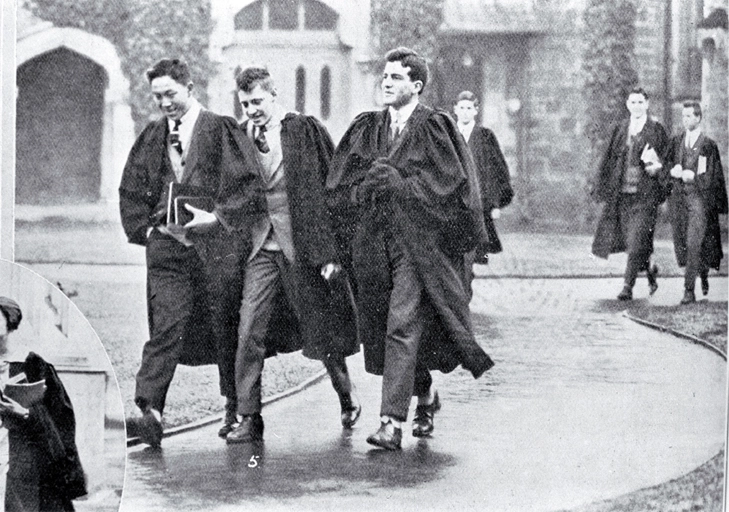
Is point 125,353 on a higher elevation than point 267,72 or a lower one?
lower

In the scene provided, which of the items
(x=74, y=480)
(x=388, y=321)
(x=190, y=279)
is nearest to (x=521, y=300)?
(x=388, y=321)

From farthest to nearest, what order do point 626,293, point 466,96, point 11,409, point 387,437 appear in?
1. point 626,293
2. point 466,96
3. point 387,437
4. point 11,409

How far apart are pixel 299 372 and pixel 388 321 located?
24.1 inches

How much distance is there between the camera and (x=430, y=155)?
674cm

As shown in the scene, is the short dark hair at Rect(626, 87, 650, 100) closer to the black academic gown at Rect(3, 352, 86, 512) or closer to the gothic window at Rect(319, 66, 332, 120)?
the gothic window at Rect(319, 66, 332, 120)

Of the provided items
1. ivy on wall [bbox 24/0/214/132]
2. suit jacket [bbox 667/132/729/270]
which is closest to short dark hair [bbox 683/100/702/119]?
suit jacket [bbox 667/132/729/270]

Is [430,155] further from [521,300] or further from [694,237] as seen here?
[694,237]

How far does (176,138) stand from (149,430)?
1465 millimetres

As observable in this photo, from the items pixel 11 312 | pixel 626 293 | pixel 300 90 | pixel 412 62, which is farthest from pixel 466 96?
pixel 11 312

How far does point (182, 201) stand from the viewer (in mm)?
6816

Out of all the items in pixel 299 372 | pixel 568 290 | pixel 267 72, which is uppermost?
pixel 267 72

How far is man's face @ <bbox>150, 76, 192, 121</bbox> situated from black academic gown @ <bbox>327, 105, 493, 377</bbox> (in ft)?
2.64

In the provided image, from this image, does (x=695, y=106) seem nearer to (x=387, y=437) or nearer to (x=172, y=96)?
(x=387, y=437)

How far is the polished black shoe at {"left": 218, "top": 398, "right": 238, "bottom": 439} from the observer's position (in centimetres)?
694
